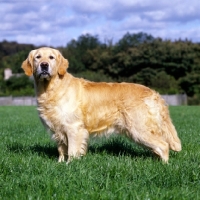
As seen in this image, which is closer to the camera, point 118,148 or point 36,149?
point 36,149

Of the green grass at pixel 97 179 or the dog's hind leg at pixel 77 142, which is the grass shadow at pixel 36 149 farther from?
the green grass at pixel 97 179

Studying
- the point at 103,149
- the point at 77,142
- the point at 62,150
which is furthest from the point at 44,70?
the point at 103,149

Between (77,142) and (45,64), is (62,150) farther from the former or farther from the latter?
(45,64)

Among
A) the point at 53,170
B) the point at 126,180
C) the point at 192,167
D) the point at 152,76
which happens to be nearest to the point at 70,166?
the point at 53,170

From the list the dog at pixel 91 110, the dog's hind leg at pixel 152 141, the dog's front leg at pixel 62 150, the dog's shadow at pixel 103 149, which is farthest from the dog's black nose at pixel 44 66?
the dog's hind leg at pixel 152 141

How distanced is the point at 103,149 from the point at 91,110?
51.7 inches

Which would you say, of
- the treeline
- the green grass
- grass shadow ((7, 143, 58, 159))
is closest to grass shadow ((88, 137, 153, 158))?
grass shadow ((7, 143, 58, 159))

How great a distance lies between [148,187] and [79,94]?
9.81ft

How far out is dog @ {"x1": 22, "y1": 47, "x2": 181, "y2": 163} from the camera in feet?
25.5

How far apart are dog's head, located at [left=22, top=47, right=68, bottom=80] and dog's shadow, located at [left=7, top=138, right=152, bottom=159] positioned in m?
1.53

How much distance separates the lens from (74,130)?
7.79m

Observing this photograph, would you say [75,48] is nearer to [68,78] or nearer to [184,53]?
[184,53]

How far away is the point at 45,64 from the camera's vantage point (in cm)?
775

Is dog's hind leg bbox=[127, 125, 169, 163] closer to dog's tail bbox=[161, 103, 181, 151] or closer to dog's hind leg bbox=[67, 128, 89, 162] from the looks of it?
dog's tail bbox=[161, 103, 181, 151]
